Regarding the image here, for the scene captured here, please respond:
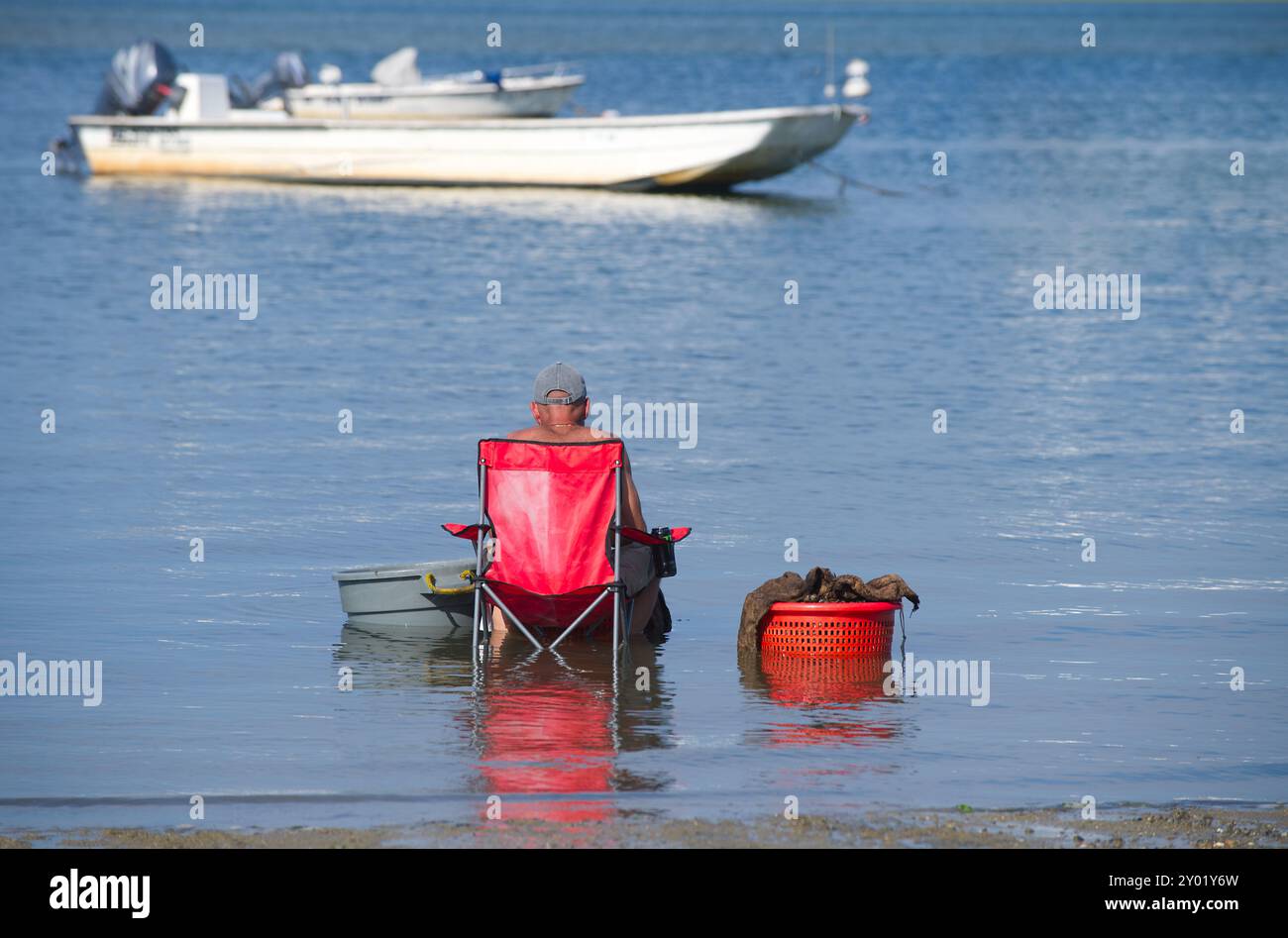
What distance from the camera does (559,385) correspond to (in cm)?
786

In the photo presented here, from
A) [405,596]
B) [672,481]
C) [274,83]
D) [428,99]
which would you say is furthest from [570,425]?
[274,83]

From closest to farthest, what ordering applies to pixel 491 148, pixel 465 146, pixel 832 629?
pixel 832 629 → pixel 491 148 → pixel 465 146

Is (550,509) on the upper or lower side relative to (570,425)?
lower

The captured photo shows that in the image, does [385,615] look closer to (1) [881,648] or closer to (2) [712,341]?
(1) [881,648]

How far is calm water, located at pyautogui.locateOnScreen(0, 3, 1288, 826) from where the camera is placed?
6504 millimetres

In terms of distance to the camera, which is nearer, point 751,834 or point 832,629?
point 751,834

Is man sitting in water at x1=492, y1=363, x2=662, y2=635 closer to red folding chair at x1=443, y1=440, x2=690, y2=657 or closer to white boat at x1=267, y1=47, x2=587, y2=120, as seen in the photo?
red folding chair at x1=443, y1=440, x2=690, y2=657

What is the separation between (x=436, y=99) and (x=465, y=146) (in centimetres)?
218

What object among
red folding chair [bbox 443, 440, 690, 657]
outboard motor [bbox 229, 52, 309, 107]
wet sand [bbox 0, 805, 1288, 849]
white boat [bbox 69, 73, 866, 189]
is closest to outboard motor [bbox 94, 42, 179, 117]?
white boat [bbox 69, 73, 866, 189]

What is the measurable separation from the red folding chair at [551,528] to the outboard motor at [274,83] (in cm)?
2672

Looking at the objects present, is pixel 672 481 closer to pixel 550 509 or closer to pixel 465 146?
pixel 550 509

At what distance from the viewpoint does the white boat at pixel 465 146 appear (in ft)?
101

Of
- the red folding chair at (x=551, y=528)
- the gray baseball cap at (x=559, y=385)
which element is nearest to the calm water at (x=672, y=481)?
the red folding chair at (x=551, y=528)
